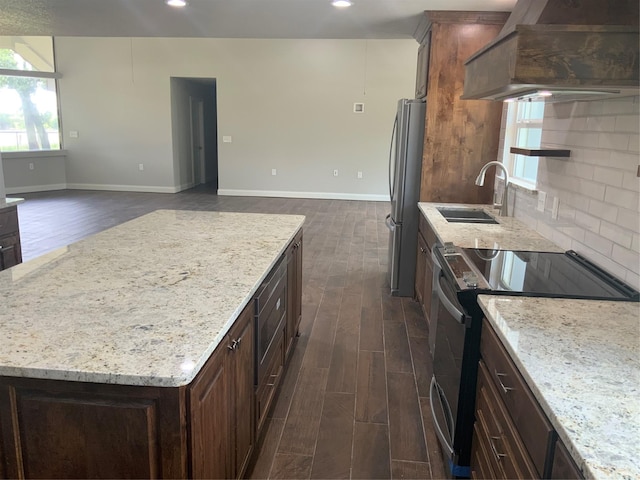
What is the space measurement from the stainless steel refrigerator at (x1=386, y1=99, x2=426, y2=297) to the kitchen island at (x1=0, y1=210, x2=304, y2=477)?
8.14 feet

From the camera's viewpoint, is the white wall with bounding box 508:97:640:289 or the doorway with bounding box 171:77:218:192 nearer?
the white wall with bounding box 508:97:640:289

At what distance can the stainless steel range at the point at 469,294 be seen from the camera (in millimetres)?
1817

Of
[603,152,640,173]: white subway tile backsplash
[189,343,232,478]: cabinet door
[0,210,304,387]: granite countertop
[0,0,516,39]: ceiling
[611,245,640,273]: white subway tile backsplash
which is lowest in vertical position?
[189,343,232,478]: cabinet door

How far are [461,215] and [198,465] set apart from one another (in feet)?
9.35

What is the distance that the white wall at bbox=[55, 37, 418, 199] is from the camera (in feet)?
30.2

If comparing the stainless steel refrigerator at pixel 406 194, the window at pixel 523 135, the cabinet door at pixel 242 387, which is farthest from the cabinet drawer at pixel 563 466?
the stainless steel refrigerator at pixel 406 194

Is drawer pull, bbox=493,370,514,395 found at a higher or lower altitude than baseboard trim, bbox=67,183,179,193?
higher

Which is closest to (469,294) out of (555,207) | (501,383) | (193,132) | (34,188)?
(501,383)

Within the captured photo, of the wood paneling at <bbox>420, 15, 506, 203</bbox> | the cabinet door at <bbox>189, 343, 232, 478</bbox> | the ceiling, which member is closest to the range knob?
the cabinet door at <bbox>189, 343, 232, 478</bbox>

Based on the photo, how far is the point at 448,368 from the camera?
213 centimetres

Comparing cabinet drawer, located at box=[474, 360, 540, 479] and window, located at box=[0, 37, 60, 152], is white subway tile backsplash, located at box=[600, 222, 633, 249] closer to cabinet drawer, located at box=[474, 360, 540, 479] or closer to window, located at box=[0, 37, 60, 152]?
cabinet drawer, located at box=[474, 360, 540, 479]

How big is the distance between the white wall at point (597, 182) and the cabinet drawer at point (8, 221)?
3.41 meters

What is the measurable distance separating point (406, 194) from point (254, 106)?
6.11 metres

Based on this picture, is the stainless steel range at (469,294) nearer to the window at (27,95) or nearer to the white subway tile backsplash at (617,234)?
the white subway tile backsplash at (617,234)
